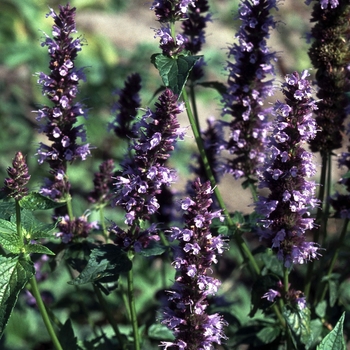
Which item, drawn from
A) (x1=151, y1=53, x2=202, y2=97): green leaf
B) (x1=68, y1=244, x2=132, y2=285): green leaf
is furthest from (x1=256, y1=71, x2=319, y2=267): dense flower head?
(x1=68, y1=244, x2=132, y2=285): green leaf

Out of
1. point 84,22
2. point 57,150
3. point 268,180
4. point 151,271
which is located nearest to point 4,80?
point 84,22

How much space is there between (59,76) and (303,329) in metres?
1.54

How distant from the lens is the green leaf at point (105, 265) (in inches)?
104

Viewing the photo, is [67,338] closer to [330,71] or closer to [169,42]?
[169,42]

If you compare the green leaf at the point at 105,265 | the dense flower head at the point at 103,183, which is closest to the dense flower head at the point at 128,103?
the dense flower head at the point at 103,183

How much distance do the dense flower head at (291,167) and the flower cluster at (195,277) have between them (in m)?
0.32

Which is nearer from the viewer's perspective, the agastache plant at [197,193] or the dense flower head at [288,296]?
the agastache plant at [197,193]

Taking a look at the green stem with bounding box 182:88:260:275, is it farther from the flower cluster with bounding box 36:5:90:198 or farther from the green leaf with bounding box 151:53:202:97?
the flower cluster with bounding box 36:5:90:198

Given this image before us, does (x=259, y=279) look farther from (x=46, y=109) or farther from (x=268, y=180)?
(x=46, y=109)

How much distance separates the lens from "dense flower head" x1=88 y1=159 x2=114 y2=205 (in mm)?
3357

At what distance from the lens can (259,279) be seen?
3020 mm

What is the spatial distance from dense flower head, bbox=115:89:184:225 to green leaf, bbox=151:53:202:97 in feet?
0.18

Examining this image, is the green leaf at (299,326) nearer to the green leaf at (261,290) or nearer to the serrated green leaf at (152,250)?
the green leaf at (261,290)

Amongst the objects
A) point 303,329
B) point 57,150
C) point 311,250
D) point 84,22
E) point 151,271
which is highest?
point 84,22
